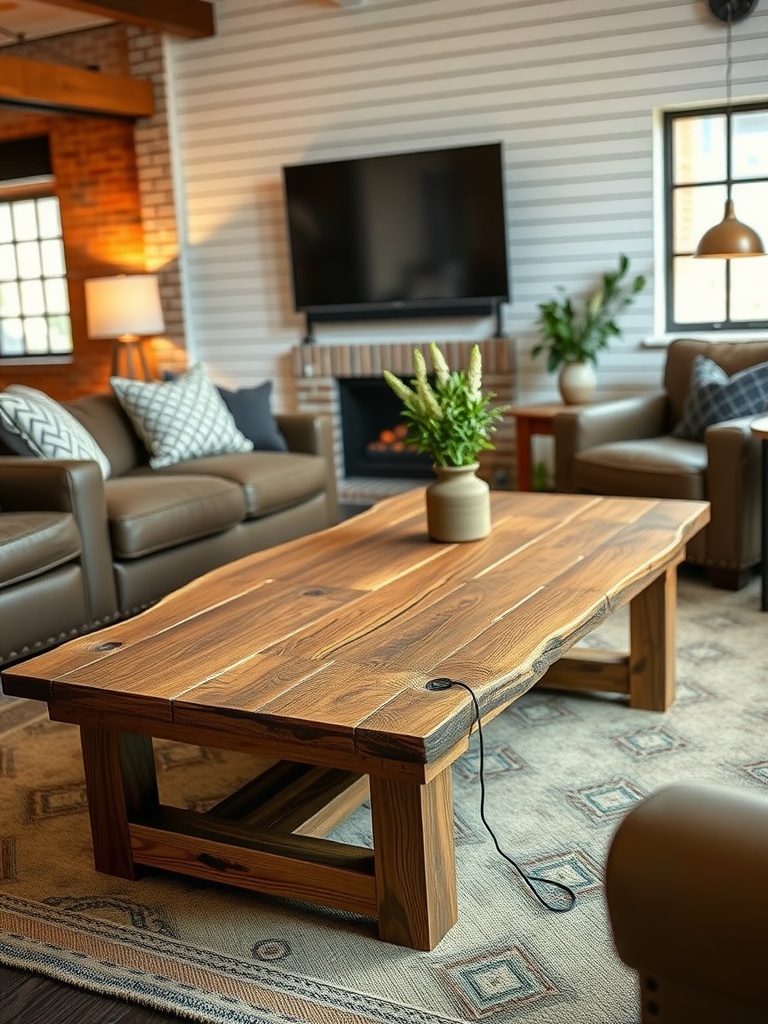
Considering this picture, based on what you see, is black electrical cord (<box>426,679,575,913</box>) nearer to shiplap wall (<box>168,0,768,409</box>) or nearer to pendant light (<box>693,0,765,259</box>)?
pendant light (<box>693,0,765,259</box>)

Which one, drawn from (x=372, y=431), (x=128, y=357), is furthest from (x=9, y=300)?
(x=372, y=431)

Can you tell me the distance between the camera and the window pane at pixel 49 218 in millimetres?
→ 7434

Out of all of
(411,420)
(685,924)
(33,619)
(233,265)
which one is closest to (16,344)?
(233,265)

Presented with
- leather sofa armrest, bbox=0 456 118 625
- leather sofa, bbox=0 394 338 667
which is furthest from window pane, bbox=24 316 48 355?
leather sofa armrest, bbox=0 456 118 625

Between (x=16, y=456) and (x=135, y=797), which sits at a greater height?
(x=16, y=456)

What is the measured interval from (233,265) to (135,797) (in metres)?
4.90

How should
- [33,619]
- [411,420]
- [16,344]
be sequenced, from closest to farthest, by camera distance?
[411,420]
[33,619]
[16,344]

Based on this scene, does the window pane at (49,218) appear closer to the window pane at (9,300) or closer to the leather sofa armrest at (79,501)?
the window pane at (9,300)

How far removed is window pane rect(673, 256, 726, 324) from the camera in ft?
18.0

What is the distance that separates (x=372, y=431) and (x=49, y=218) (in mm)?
2768

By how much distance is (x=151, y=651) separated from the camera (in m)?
2.10

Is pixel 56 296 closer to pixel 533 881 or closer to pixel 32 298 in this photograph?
pixel 32 298

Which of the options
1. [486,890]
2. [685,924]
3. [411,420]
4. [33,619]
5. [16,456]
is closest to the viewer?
[685,924]

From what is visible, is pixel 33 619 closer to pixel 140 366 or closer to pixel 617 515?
pixel 617 515
